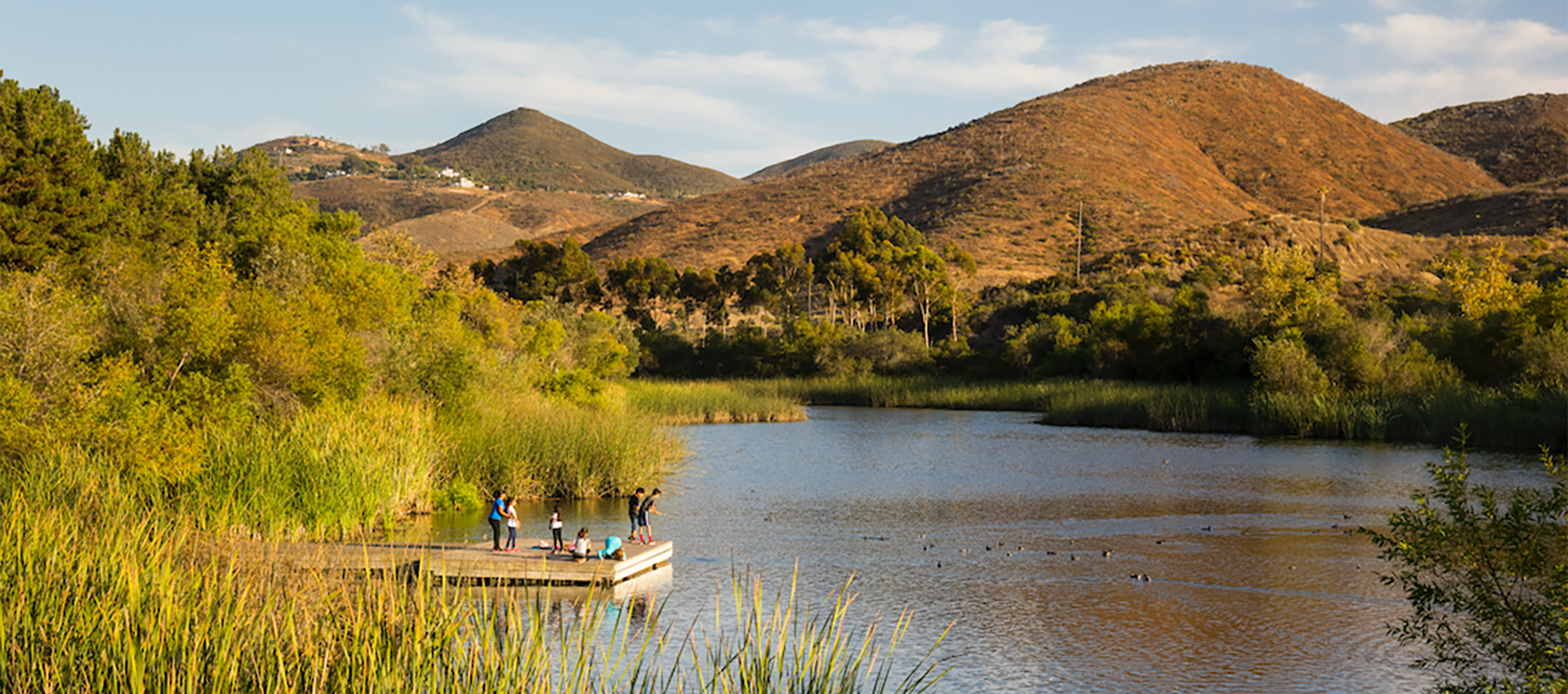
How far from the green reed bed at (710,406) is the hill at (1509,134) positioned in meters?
107

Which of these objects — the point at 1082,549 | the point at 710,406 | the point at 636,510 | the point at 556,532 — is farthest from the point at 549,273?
the point at 556,532

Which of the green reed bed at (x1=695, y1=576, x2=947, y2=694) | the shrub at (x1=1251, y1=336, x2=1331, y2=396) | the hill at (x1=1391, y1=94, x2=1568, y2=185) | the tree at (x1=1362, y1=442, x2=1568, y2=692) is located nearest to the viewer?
the green reed bed at (x1=695, y1=576, x2=947, y2=694)

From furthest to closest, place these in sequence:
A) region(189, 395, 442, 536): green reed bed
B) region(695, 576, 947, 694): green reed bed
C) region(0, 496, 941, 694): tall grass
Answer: region(189, 395, 442, 536): green reed bed < region(695, 576, 947, 694): green reed bed < region(0, 496, 941, 694): tall grass

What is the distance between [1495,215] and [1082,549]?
8364 cm

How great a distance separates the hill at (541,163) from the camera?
6836 inches

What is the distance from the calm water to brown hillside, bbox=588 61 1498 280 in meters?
59.2

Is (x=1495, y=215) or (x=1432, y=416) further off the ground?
(x=1495, y=215)

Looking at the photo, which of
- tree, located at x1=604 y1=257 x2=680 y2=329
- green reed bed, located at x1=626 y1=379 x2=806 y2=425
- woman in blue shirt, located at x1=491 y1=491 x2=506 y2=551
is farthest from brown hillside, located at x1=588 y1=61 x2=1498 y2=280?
woman in blue shirt, located at x1=491 y1=491 x2=506 y2=551

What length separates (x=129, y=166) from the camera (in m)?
34.1

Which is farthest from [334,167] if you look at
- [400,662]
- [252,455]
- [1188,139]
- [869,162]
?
[400,662]

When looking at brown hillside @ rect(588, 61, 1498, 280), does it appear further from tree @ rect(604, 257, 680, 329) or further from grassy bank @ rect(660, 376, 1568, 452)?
grassy bank @ rect(660, 376, 1568, 452)

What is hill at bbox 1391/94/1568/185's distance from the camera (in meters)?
128

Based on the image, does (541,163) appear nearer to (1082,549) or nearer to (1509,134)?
(1509,134)

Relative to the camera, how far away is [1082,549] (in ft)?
59.6
